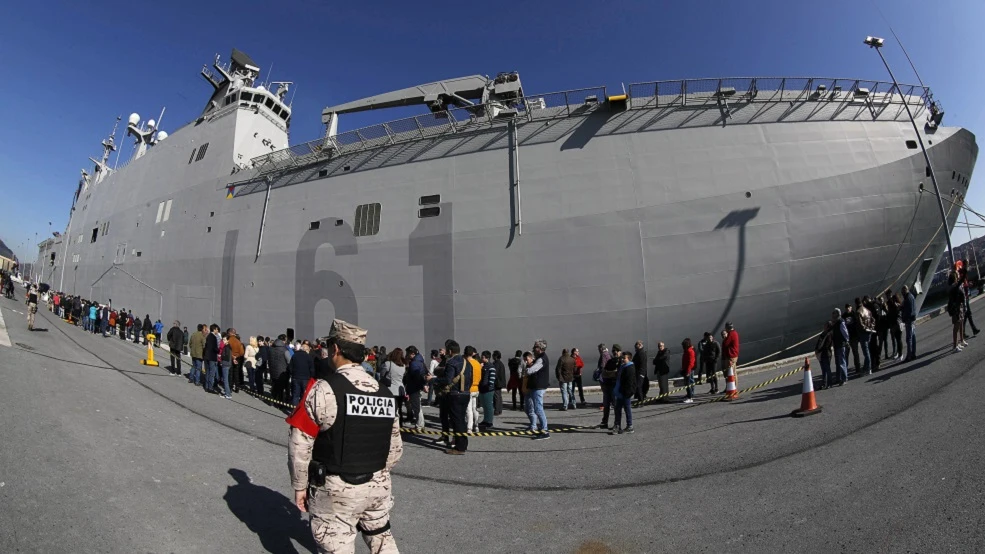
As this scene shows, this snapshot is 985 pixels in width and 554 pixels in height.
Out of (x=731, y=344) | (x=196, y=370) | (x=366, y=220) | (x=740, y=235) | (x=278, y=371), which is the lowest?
(x=196, y=370)

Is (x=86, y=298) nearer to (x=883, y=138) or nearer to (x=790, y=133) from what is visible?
(x=790, y=133)

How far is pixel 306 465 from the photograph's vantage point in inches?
96.0

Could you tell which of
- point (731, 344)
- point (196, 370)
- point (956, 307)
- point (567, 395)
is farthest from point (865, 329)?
point (196, 370)

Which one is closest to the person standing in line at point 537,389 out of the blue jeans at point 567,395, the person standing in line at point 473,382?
the person standing in line at point 473,382

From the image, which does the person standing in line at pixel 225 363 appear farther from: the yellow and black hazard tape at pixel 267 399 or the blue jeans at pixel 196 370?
the blue jeans at pixel 196 370

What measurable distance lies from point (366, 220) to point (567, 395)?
852 centimetres

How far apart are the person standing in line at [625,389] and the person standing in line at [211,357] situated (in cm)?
843

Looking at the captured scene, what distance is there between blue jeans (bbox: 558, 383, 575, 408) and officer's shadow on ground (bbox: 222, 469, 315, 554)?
6403 mm

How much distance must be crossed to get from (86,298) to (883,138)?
3891cm

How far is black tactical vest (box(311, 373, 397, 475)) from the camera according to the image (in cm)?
246

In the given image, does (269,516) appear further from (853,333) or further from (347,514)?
(853,333)

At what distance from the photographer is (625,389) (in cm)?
695

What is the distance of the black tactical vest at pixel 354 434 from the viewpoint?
2.46m

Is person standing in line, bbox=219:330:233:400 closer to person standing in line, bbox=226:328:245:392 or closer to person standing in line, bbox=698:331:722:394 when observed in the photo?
person standing in line, bbox=226:328:245:392
